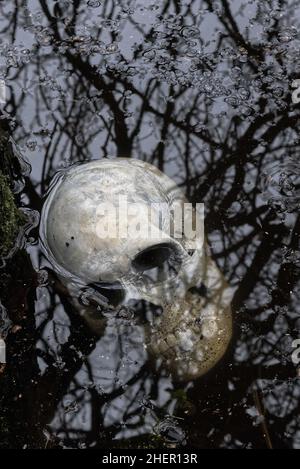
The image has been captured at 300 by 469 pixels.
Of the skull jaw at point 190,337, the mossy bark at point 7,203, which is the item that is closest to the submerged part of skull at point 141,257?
the skull jaw at point 190,337

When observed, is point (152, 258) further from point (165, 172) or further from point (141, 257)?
point (165, 172)

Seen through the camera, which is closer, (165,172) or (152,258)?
(152,258)

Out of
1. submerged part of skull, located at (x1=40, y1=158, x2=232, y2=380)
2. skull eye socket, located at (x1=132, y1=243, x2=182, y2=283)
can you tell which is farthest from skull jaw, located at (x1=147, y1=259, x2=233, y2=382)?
skull eye socket, located at (x1=132, y1=243, x2=182, y2=283)

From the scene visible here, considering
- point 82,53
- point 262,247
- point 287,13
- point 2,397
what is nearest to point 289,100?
point 287,13

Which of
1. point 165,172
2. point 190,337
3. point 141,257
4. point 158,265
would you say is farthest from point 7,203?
point 190,337

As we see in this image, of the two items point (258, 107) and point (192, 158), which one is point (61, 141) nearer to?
point (192, 158)

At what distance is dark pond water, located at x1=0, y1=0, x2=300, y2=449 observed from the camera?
276 cm

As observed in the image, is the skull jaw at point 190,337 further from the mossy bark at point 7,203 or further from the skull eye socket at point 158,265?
the mossy bark at point 7,203

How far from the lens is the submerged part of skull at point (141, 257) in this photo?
2.63m

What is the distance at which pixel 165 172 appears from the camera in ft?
10.9

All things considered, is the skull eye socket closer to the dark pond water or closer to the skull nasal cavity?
the skull nasal cavity

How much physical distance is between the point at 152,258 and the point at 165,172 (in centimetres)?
66

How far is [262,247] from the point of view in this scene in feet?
10.4

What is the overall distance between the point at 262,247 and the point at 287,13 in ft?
5.76
